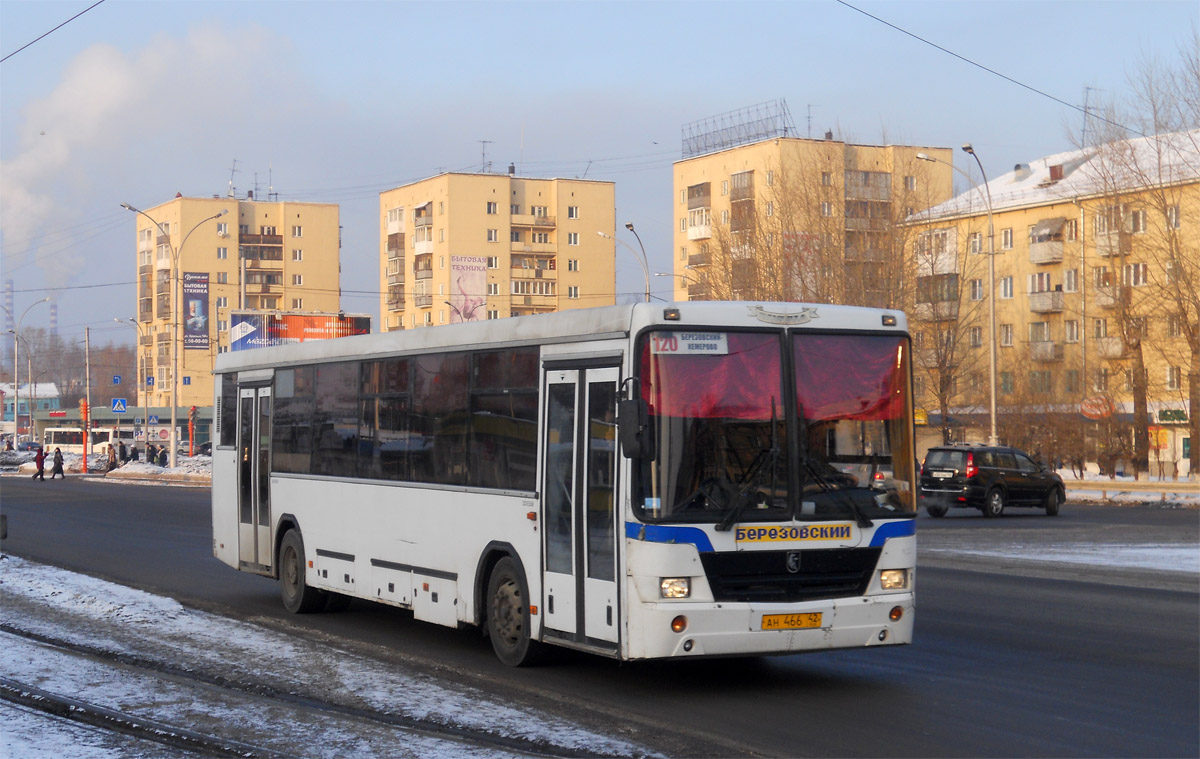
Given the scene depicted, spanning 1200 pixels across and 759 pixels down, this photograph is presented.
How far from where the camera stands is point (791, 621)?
30.9 ft

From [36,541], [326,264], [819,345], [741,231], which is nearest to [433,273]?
[326,264]

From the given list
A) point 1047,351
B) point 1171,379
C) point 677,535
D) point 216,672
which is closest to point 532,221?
point 1047,351

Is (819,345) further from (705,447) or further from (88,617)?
(88,617)

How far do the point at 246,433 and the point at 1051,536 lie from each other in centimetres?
1709

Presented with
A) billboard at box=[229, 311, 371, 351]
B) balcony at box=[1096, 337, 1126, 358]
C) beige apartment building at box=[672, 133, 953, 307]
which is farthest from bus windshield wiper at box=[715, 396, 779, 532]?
balcony at box=[1096, 337, 1126, 358]

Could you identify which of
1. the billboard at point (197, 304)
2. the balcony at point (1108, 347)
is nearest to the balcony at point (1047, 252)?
the balcony at point (1108, 347)

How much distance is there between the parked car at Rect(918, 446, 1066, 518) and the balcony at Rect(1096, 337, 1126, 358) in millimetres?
35477

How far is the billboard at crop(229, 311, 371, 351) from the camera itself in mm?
55594

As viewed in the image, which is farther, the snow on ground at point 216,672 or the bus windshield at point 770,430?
the bus windshield at point 770,430

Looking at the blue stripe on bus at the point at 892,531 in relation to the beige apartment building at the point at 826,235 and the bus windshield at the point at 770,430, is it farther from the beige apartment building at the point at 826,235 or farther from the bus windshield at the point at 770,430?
the beige apartment building at the point at 826,235

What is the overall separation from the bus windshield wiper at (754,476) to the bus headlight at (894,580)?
1.09 meters

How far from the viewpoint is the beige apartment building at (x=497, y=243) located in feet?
364

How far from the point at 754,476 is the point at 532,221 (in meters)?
107

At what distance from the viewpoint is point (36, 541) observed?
2561 cm
